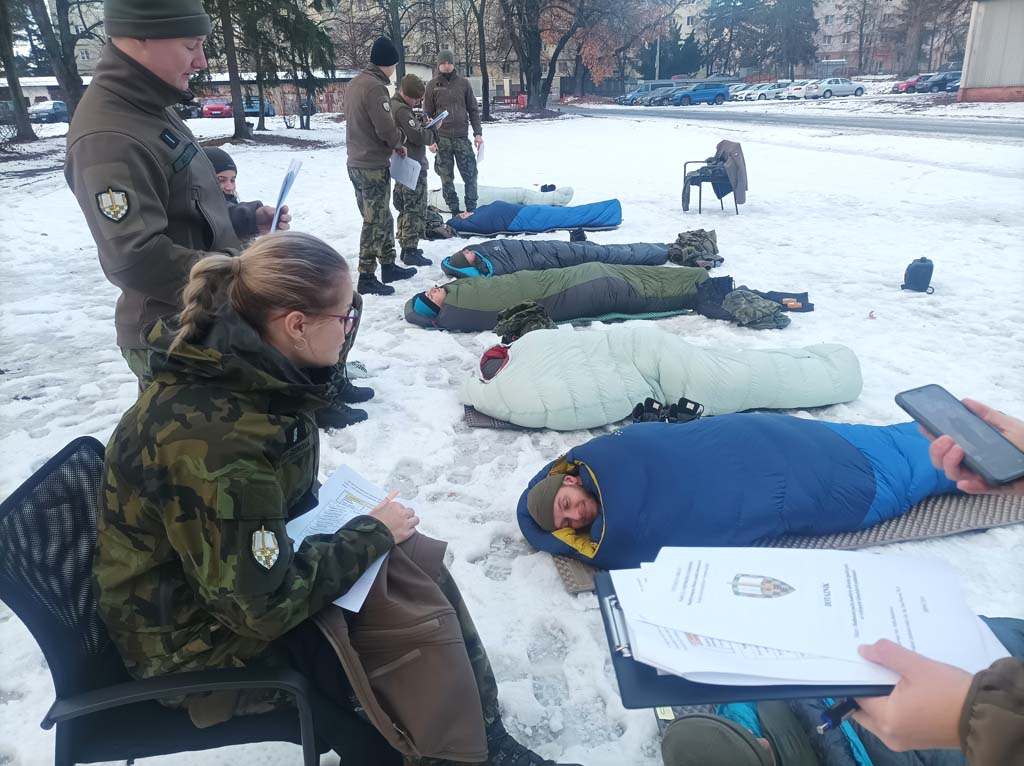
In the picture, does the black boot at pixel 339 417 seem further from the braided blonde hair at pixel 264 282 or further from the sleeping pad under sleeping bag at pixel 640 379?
the braided blonde hair at pixel 264 282

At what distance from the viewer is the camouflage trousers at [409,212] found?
6594 millimetres

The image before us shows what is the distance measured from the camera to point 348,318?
1.54m

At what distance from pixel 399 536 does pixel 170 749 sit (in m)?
0.60

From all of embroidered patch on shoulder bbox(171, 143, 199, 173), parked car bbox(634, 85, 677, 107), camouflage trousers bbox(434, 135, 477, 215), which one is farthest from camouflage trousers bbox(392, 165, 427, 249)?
parked car bbox(634, 85, 677, 107)

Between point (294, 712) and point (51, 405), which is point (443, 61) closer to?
point (51, 405)

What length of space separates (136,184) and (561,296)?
316cm

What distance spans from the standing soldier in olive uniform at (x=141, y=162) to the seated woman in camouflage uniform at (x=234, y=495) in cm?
77

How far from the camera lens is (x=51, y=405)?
152 inches

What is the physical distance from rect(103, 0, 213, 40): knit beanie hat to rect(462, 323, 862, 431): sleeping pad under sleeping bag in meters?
2.06

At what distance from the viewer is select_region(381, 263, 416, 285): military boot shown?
6105 millimetres

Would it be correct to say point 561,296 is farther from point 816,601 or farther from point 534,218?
point 816,601

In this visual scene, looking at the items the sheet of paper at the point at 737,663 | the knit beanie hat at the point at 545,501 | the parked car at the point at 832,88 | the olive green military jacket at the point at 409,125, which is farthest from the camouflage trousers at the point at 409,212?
the parked car at the point at 832,88

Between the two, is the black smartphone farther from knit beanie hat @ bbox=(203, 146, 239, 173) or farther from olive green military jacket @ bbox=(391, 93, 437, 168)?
olive green military jacket @ bbox=(391, 93, 437, 168)

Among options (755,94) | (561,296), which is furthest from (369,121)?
(755,94)
